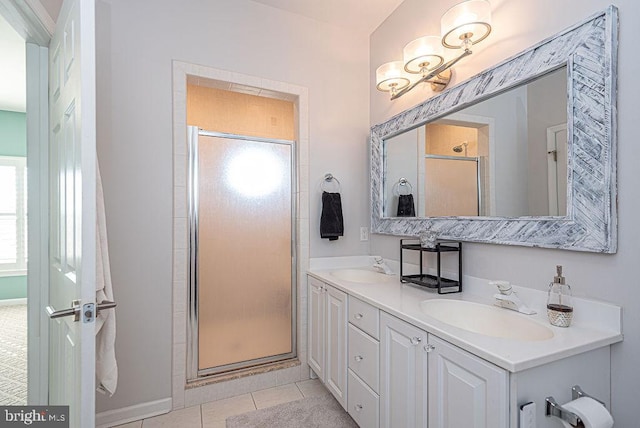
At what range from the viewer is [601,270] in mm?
1098

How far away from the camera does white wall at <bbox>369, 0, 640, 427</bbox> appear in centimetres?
102

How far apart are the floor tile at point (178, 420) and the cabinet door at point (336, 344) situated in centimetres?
84

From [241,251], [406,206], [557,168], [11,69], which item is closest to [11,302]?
[11,69]

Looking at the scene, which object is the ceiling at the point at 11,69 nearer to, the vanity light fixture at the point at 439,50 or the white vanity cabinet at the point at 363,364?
the vanity light fixture at the point at 439,50

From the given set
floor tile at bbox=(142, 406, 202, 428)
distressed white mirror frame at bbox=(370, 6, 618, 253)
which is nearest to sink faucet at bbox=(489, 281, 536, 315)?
distressed white mirror frame at bbox=(370, 6, 618, 253)

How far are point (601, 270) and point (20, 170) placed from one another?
5792 mm

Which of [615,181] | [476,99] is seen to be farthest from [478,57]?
[615,181]

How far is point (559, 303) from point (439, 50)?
1465 mm

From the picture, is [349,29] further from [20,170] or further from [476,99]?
[20,170]

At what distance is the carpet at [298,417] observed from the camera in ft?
Answer: 5.88

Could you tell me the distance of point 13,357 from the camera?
2.62 meters

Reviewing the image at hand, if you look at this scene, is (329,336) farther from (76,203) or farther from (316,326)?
(76,203)

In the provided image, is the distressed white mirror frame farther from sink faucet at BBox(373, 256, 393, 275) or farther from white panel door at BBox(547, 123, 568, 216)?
sink faucet at BBox(373, 256, 393, 275)

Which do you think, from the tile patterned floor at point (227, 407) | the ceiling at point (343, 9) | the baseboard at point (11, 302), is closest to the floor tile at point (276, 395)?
the tile patterned floor at point (227, 407)
